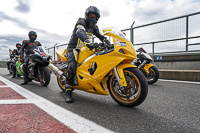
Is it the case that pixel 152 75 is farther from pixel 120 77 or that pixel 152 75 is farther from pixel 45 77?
pixel 45 77

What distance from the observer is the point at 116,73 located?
1.92 meters

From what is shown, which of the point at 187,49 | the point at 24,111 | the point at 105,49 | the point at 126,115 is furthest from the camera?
the point at 187,49

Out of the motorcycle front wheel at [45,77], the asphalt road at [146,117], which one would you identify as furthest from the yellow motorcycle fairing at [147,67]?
the motorcycle front wheel at [45,77]

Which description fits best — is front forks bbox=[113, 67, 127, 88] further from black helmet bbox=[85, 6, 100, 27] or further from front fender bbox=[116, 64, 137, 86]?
black helmet bbox=[85, 6, 100, 27]

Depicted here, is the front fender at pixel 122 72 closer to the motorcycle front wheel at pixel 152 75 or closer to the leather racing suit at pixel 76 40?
the leather racing suit at pixel 76 40

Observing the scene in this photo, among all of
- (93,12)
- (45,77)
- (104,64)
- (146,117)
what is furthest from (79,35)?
(45,77)

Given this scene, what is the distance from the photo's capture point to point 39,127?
51.8 inches

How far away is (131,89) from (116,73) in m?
0.34

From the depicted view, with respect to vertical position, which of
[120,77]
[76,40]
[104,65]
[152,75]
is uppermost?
[76,40]

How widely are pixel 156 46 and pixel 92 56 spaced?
5.83 metres

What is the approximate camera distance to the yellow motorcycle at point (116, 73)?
6.08 feet

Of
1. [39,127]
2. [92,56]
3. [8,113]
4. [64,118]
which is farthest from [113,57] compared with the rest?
[8,113]

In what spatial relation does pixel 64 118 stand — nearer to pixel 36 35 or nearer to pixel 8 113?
pixel 8 113

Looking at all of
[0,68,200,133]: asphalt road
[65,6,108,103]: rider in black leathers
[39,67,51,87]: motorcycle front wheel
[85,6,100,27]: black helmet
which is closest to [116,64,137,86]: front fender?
[0,68,200,133]: asphalt road
